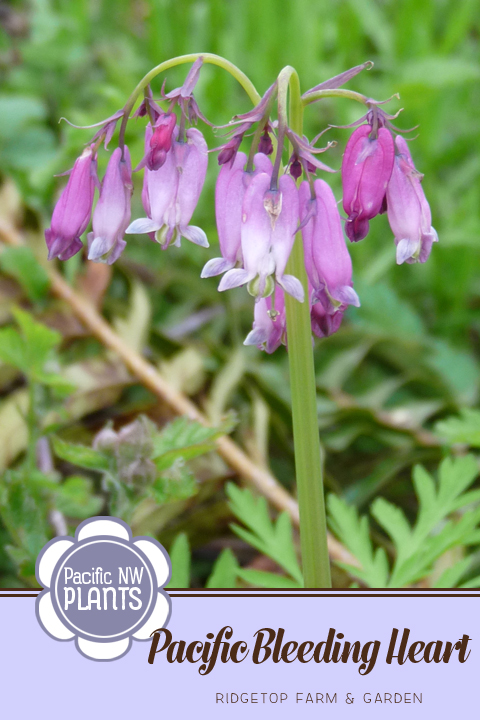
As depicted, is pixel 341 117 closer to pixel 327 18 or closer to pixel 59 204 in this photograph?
pixel 327 18

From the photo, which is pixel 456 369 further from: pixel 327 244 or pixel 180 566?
pixel 327 244

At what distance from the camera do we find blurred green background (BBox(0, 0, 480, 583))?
5.62ft

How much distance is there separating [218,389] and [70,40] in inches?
75.9

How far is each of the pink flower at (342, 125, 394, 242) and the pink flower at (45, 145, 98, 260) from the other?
0.34 metres

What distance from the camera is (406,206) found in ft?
3.00

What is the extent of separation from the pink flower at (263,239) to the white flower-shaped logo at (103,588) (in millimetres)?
431

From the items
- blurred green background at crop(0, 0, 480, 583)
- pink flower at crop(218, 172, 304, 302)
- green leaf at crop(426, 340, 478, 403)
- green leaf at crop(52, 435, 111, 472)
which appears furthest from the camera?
green leaf at crop(426, 340, 478, 403)

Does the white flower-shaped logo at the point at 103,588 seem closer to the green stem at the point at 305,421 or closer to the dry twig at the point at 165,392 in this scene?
the green stem at the point at 305,421

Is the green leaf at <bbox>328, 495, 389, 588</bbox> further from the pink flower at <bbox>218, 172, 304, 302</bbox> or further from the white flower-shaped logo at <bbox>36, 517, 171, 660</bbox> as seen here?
the pink flower at <bbox>218, 172, 304, 302</bbox>

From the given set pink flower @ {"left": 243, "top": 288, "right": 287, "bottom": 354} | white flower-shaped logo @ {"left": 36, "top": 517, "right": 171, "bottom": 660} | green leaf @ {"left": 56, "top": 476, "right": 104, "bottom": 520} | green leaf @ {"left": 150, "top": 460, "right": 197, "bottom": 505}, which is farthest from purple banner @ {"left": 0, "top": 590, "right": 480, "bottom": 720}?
pink flower @ {"left": 243, "top": 288, "right": 287, "bottom": 354}

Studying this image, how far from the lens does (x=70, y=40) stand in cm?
287

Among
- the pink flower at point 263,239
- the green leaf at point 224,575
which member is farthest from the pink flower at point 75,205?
the green leaf at point 224,575

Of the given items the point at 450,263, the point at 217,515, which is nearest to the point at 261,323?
the point at 217,515

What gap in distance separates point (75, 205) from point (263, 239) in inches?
10.9
